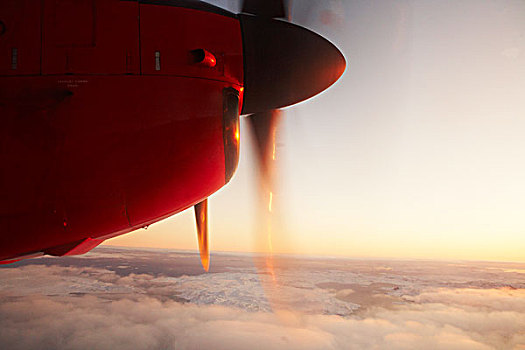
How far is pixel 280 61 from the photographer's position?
3916 mm

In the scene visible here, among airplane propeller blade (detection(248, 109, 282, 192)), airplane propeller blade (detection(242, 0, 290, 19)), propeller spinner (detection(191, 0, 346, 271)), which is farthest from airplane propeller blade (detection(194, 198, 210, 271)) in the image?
airplane propeller blade (detection(242, 0, 290, 19))

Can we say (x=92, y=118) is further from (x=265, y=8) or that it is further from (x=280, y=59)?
(x=265, y=8)

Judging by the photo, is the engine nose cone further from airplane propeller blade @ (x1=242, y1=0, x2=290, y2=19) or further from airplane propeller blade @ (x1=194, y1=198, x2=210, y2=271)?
airplane propeller blade @ (x1=194, y1=198, x2=210, y2=271)

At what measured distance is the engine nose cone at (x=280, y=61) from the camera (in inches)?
154

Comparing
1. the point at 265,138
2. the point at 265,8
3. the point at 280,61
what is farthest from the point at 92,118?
the point at 265,138

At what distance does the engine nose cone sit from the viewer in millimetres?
3906

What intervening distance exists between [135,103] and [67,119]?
0.63 metres

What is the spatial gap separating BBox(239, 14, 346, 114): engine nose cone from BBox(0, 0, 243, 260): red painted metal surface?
2.13 feet

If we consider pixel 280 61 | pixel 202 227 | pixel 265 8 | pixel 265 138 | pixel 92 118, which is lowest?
pixel 202 227

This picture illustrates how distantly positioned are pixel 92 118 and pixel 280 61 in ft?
6.75

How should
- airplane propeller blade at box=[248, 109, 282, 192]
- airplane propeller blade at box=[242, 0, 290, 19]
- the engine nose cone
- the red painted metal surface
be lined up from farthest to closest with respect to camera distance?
airplane propeller blade at box=[248, 109, 282, 192] → airplane propeller blade at box=[242, 0, 290, 19] → the engine nose cone → the red painted metal surface

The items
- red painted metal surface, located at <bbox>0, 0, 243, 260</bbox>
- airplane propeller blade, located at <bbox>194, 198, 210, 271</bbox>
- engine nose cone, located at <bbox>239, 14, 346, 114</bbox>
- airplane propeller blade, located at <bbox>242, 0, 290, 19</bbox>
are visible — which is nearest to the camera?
red painted metal surface, located at <bbox>0, 0, 243, 260</bbox>

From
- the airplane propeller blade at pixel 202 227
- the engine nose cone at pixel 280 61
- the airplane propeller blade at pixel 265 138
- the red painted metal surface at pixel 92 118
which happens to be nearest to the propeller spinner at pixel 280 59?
the engine nose cone at pixel 280 61

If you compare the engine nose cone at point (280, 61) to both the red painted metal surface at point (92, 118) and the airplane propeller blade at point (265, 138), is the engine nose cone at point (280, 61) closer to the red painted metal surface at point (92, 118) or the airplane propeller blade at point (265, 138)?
the red painted metal surface at point (92, 118)
